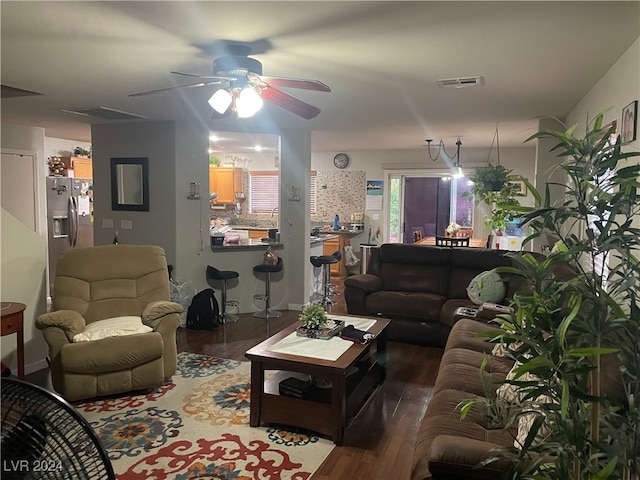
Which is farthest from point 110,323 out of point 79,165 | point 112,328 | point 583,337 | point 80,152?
point 80,152

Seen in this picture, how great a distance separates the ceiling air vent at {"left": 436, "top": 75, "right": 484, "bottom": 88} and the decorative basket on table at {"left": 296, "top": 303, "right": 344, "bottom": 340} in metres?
1.92

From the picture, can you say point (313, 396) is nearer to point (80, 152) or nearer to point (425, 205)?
point (80, 152)

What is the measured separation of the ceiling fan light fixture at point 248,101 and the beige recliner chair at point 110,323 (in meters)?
1.76

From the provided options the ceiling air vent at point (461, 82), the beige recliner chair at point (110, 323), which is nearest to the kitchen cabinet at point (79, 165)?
the beige recliner chair at point (110, 323)

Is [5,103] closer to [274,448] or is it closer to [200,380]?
[200,380]

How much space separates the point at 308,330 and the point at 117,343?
137 cm

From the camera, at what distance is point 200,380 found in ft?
12.7

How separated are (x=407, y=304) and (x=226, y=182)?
A: 17.3 ft

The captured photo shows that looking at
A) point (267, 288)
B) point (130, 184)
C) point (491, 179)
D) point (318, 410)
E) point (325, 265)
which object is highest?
point (491, 179)

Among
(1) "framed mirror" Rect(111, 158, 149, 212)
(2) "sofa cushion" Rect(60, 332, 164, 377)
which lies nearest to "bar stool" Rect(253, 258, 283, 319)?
(1) "framed mirror" Rect(111, 158, 149, 212)

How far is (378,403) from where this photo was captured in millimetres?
3500

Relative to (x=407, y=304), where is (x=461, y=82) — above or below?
above

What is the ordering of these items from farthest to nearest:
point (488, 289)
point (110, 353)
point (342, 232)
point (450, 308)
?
point (342, 232)
point (450, 308)
point (488, 289)
point (110, 353)

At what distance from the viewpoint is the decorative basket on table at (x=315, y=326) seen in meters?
3.46
